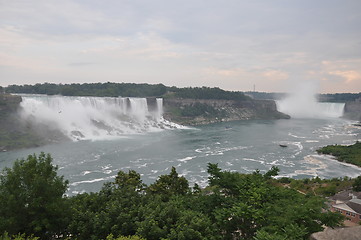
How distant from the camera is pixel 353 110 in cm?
9512

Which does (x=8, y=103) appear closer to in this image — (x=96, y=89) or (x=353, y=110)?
(x=96, y=89)

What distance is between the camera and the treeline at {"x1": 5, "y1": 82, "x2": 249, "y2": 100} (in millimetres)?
76438

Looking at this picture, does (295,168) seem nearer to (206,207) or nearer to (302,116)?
(206,207)

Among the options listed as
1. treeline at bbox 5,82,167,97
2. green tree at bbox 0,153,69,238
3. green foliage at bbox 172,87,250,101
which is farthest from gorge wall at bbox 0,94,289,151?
green tree at bbox 0,153,69,238

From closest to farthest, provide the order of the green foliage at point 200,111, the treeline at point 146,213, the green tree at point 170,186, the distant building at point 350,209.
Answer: the treeline at point 146,213 < the distant building at point 350,209 < the green tree at point 170,186 < the green foliage at point 200,111

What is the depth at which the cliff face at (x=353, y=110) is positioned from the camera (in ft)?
300

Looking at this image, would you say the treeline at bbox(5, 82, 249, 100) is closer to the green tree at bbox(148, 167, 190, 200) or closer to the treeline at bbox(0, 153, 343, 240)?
the green tree at bbox(148, 167, 190, 200)

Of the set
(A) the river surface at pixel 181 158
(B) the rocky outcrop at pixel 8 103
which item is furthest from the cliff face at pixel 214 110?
(B) the rocky outcrop at pixel 8 103

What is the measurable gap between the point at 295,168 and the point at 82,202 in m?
25.6

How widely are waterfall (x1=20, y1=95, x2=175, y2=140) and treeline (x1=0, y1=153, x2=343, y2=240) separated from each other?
39539 mm

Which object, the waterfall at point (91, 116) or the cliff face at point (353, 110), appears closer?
the waterfall at point (91, 116)

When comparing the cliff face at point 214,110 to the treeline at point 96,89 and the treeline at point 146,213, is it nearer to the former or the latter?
the treeline at point 96,89

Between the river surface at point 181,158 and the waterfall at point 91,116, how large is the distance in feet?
24.4

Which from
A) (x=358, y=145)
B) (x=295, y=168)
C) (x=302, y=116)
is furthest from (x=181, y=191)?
(x=302, y=116)
